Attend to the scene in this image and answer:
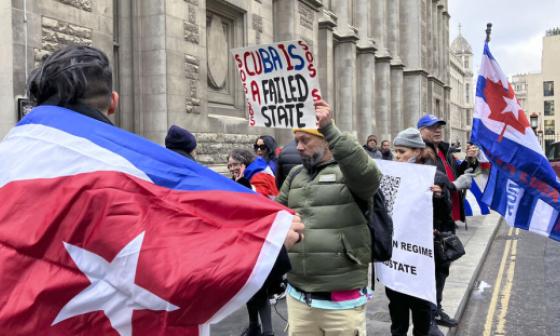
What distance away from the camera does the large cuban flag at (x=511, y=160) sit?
15.7 ft

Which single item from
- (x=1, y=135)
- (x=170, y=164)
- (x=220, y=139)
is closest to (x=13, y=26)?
(x=1, y=135)

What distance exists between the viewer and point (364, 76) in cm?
2328

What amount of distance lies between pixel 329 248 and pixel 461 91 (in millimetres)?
97649

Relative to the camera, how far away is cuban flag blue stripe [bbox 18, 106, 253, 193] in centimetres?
195

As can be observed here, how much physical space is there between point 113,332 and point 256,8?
1143cm

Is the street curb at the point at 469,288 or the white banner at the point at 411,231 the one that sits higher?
the white banner at the point at 411,231

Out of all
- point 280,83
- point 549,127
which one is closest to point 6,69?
point 280,83

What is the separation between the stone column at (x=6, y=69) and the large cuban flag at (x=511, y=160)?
220 inches

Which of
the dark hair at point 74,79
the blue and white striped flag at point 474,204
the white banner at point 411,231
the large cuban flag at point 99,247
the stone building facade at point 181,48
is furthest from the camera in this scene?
the stone building facade at point 181,48

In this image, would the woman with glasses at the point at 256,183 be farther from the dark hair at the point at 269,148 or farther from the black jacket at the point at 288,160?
the dark hair at the point at 269,148

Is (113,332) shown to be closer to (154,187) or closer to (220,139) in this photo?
(154,187)

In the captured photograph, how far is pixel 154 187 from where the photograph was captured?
195 cm

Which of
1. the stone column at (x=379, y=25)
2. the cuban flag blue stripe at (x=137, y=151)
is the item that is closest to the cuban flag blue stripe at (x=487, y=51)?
the cuban flag blue stripe at (x=137, y=151)

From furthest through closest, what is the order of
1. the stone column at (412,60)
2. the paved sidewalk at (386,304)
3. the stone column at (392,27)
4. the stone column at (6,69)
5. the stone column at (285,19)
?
the stone column at (412,60), the stone column at (392,27), the stone column at (285,19), the stone column at (6,69), the paved sidewalk at (386,304)
